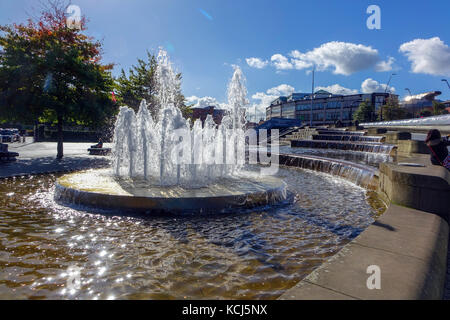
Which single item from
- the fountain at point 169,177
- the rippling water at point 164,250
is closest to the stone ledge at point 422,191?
the rippling water at point 164,250

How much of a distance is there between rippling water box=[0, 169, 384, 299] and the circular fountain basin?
274mm

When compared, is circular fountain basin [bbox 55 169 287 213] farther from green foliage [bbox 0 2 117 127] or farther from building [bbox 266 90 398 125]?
building [bbox 266 90 398 125]

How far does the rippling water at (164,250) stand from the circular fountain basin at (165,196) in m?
0.27

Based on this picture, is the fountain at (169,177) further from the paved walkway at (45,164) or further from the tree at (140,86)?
the tree at (140,86)

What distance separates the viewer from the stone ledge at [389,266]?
6.66ft

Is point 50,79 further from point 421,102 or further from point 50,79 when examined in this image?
point 421,102

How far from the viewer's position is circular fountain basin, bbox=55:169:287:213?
210 inches

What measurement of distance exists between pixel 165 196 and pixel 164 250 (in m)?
1.90

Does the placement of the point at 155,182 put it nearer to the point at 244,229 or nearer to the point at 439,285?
the point at 244,229

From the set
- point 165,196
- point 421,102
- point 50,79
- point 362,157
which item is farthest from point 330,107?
point 165,196

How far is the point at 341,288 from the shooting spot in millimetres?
2074
